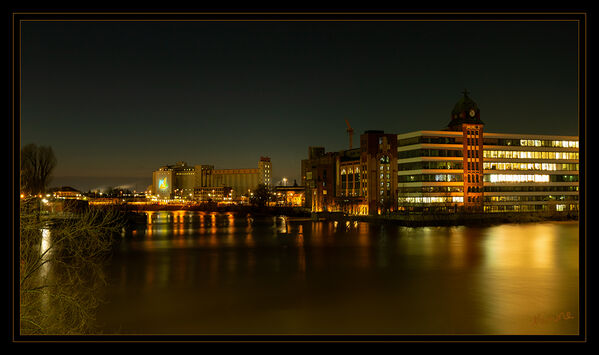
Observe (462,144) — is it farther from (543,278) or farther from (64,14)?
(64,14)

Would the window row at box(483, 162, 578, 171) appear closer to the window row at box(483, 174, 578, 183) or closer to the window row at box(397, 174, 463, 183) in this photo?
the window row at box(483, 174, 578, 183)

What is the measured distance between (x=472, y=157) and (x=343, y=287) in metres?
48.1

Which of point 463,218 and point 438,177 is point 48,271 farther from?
point 438,177

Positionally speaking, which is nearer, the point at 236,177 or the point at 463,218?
the point at 463,218

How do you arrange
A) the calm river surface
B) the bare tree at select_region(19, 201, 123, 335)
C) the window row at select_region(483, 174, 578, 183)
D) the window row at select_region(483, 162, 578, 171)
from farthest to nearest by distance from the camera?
1. the window row at select_region(483, 162, 578, 171)
2. the window row at select_region(483, 174, 578, 183)
3. the calm river surface
4. the bare tree at select_region(19, 201, 123, 335)

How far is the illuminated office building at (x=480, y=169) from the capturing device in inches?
2512

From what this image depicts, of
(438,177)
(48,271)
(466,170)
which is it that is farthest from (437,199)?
(48,271)

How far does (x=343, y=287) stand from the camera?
2227 centimetres

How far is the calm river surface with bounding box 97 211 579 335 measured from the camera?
650 inches

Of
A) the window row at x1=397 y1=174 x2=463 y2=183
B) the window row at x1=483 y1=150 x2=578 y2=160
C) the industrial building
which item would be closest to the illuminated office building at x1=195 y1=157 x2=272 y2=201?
the industrial building

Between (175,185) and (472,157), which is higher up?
(472,157)

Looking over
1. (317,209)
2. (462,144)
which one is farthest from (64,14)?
(317,209)

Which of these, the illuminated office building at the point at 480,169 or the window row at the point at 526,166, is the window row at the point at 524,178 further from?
the window row at the point at 526,166
